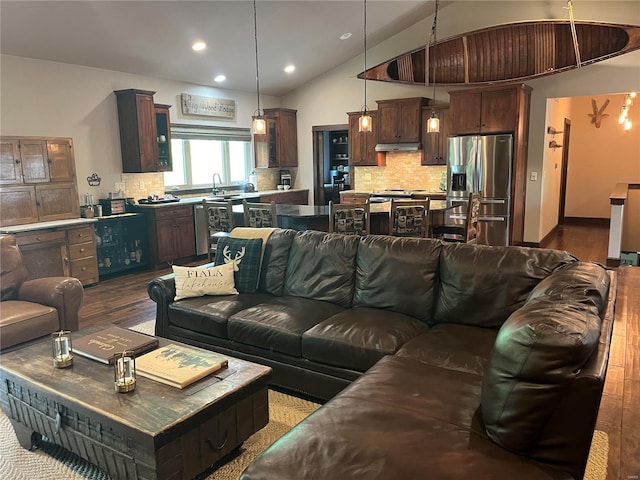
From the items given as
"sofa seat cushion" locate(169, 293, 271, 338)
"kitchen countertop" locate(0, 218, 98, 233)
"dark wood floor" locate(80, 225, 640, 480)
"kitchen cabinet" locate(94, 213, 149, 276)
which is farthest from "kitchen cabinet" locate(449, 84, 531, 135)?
"kitchen countertop" locate(0, 218, 98, 233)

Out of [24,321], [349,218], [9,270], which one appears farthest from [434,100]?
[24,321]

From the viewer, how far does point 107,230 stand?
6344 millimetres

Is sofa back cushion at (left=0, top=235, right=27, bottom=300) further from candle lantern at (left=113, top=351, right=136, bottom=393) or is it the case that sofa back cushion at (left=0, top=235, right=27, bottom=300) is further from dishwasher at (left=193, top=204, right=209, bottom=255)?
dishwasher at (left=193, top=204, right=209, bottom=255)

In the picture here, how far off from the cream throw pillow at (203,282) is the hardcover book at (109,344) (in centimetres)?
77

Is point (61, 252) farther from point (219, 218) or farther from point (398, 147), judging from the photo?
point (398, 147)

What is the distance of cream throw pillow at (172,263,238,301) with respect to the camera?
3.62 meters

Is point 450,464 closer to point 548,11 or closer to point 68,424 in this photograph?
point 68,424

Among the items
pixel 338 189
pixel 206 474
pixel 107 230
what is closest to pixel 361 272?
pixel 206 474

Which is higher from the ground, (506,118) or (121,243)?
(506,118)

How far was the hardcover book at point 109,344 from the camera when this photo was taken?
100 inches

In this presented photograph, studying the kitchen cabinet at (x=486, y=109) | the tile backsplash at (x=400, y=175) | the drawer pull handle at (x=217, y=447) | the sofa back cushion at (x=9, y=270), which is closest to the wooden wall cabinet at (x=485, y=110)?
the kitchen cabinet at (x=486, y=109)

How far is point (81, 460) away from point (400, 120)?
278 inches

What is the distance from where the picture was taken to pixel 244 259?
3816mm

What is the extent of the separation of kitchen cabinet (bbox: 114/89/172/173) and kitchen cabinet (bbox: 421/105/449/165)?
4298 millimetres
